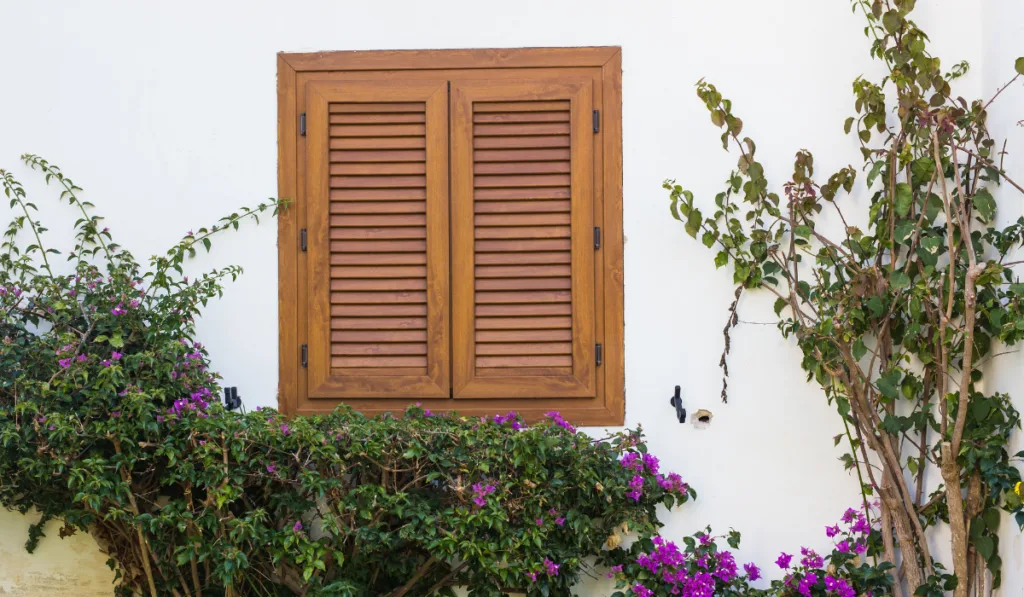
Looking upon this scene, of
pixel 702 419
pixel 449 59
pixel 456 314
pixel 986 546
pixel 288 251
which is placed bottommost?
pixel 986 546

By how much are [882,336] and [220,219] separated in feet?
8.17

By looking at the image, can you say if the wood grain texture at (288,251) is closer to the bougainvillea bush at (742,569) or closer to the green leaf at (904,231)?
the bougainvillea bush at (742,569)

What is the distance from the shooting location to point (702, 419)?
390 cm

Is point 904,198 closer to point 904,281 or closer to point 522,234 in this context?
point 904,281

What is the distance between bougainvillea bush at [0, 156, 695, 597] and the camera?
11.4ft

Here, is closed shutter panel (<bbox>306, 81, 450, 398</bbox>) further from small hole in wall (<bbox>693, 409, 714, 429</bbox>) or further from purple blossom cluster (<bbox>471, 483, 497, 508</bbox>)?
small hole in wall (<bbox>693, 409, 714, 429</bbox>)

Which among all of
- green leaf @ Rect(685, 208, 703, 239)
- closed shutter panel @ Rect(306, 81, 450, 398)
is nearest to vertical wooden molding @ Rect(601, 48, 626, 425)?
green leaf @ Rect(685, 208, 703, 239)

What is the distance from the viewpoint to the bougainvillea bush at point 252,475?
3477 mm

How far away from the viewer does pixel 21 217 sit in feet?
13.1

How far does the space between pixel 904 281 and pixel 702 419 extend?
0.87 metres

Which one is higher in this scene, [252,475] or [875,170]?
[875,170]

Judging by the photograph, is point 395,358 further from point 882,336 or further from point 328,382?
point 882,336

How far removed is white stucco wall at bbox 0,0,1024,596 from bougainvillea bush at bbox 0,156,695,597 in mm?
200

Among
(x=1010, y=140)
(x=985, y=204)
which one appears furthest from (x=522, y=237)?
(x=1010, y=140)
